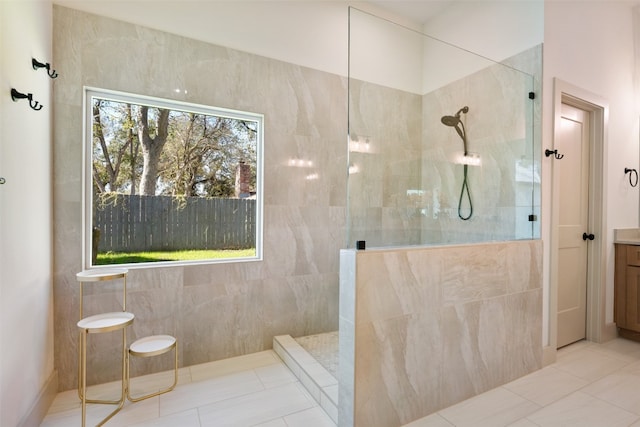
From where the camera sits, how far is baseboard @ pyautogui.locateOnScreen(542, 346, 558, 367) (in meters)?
2.38

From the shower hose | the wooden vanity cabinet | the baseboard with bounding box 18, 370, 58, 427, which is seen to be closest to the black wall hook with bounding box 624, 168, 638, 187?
the wooden vanity cabinet

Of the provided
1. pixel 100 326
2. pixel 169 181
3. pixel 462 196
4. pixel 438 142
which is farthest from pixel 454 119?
pixel 100 326

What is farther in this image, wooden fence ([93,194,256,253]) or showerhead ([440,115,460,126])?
showerhead ([440,115,460,126])

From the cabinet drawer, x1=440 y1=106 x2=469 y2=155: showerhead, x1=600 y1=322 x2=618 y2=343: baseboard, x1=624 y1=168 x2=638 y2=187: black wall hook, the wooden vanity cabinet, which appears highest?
x1=440 y1=106 x2=469 y2=155: showerhead

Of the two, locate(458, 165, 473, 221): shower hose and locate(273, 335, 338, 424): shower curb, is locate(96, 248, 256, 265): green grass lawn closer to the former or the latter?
locate(273, 335, 338, 424): shower curb

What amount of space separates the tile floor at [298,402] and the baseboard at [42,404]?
0.04 m

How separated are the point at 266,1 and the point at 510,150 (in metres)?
2.44

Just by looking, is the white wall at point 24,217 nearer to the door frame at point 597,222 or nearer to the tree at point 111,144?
the tree at point 111,144

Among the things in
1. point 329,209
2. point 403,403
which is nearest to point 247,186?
point 329,209

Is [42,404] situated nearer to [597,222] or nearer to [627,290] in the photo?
[597,222]

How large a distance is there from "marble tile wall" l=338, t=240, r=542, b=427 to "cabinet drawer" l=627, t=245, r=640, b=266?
1.39m

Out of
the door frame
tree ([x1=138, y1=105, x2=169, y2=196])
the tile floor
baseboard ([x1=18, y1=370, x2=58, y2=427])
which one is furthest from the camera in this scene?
the door frame

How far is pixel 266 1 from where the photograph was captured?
103 inches

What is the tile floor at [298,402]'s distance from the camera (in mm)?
1739
